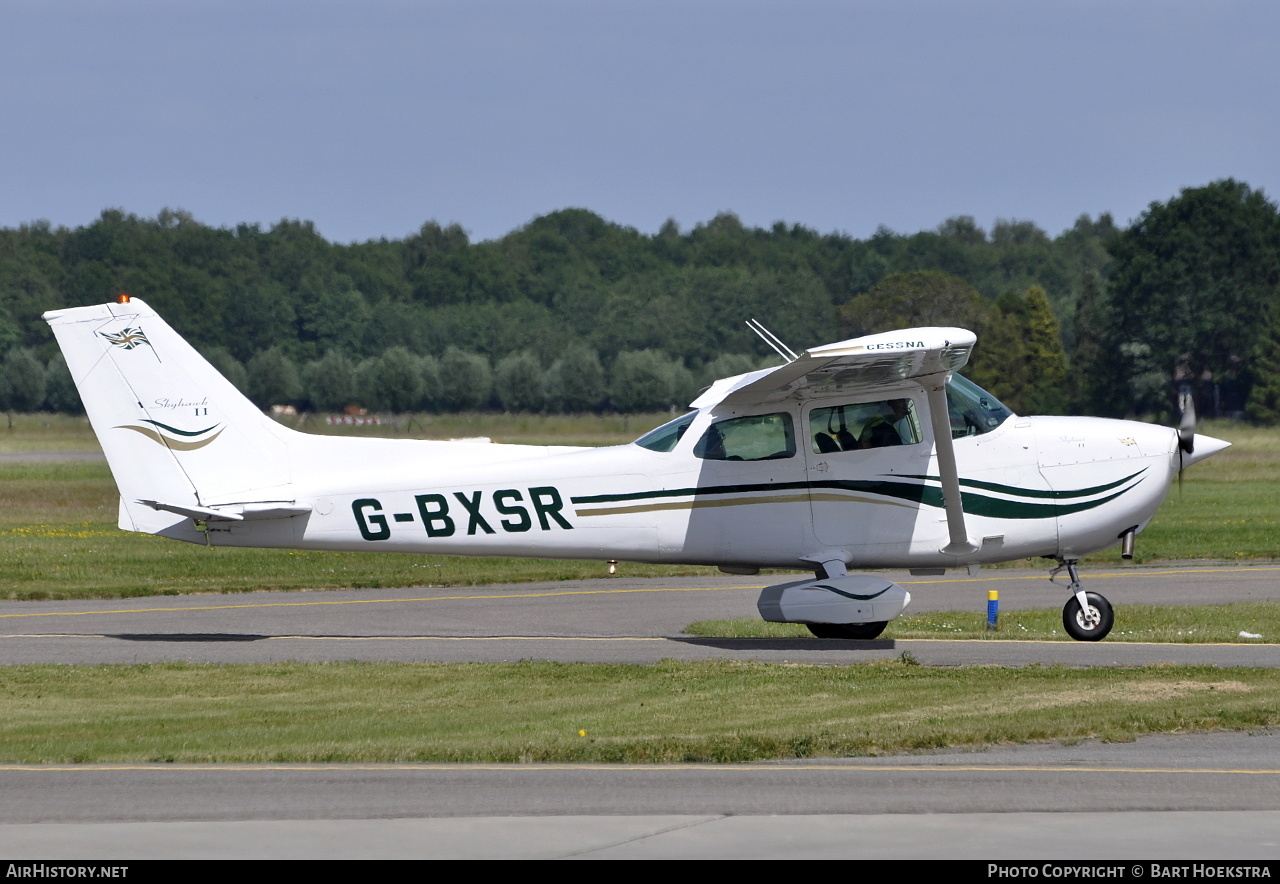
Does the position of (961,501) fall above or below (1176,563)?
above

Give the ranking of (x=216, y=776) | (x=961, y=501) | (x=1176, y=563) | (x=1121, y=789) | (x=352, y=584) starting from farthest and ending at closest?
(x=1176, y=563)
(x=352, y=584)
(x=961, y=501)
(x=216, y=776)
(x=1121, y=789)

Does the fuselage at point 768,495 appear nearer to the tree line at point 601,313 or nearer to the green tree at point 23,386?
the tree line at point 601,313

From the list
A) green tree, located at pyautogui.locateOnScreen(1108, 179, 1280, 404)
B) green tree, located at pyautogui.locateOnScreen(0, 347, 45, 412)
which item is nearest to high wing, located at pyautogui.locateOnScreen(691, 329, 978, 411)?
green tree, located at pyautogui.locateOnScreen(0, 347, 45, 412)

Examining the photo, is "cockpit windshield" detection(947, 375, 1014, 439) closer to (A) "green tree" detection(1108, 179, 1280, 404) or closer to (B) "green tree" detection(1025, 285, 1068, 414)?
(A) "green tree" detection(1108, 179, 1280, 404)

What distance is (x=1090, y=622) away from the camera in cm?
1395

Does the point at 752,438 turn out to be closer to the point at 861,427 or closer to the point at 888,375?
the point at 861,427

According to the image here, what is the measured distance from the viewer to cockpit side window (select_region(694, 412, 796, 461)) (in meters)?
13.9

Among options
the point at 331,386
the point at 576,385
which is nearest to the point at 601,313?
the point at 576,385

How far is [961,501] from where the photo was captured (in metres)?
13.8

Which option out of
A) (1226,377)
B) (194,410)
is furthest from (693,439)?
(1226,377)

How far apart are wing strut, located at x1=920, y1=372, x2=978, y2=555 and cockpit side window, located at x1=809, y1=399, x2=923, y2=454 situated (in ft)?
0.80

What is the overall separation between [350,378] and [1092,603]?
5763 centimetres

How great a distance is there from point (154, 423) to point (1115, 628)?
956 cm

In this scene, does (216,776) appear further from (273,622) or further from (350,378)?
(350,378)
